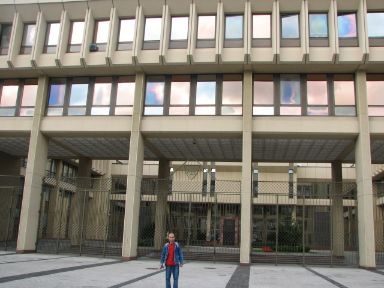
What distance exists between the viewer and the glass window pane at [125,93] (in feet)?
82.5

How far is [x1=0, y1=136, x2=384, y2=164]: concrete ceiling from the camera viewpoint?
1002 inches

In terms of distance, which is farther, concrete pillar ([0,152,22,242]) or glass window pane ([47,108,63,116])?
concrete pillar ([0,152,22,242])

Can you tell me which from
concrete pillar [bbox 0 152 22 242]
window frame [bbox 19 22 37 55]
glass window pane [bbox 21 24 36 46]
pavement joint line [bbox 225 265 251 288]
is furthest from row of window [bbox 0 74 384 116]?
pavement joint line [bbox 225 265 251 288]

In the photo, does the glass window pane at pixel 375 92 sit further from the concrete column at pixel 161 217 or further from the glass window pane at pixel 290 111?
the concrete column at pixel 161 217

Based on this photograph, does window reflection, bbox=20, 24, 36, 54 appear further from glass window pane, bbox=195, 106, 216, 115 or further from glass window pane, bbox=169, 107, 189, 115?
glass window pane, bbox=195, 106, 216, 115

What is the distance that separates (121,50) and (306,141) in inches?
436

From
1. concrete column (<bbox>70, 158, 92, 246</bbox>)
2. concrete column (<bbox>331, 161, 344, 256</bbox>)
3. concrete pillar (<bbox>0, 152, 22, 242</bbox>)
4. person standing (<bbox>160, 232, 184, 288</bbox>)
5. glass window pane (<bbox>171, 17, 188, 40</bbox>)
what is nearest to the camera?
person standing (<bbox>160, 232, 184, 288</bbox>)

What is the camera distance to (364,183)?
→ 2234cm

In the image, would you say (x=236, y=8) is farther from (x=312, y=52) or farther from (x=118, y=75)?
(x=118, y=75)

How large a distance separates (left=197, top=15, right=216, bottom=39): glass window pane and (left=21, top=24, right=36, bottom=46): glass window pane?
9458 millimetres

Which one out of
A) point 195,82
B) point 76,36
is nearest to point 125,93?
point 195,82

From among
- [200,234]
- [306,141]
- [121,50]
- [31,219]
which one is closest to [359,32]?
[306,141]

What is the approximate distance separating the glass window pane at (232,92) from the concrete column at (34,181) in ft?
32.9

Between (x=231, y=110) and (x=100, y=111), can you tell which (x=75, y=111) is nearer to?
(x=100, y=111)
